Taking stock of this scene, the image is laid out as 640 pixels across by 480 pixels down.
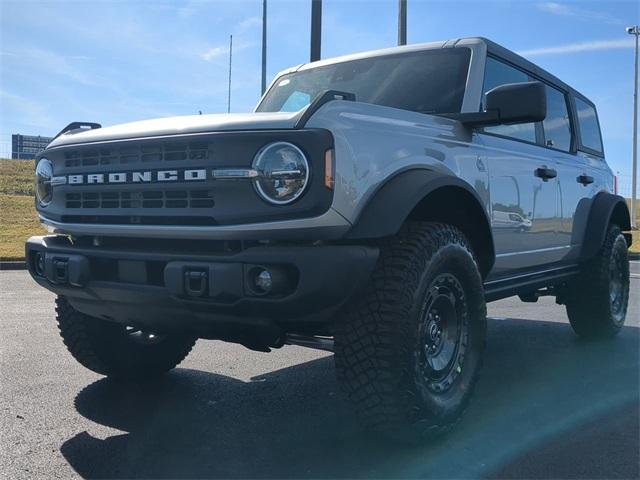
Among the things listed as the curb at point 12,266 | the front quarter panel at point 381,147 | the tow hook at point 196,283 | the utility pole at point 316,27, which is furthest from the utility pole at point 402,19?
the tow hook at point 196,283

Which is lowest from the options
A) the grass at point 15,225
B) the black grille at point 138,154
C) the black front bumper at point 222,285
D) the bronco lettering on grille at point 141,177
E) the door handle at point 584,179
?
the grass at point 15,225

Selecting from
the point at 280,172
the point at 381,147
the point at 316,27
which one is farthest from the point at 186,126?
the point at 316,27

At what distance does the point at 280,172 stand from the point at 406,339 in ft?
2.97

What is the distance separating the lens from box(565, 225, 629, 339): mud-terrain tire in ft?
18.2

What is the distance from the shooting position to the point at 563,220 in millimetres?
4984

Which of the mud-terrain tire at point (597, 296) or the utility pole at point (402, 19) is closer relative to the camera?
the mud-terrain tire at point (597, 296)

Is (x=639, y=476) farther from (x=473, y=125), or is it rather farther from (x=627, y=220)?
(x=627, y=220)

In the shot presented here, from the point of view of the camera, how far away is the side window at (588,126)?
588 centimetres

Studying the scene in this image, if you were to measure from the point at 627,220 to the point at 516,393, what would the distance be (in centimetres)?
272

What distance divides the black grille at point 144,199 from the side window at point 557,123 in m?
3.11

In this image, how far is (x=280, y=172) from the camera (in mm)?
2707

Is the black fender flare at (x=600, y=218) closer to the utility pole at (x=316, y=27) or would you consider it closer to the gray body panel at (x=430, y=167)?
the gray body panel at (x=430, y=167)

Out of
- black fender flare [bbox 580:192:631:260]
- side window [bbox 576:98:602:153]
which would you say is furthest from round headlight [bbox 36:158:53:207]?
side window [bbox 576:98:602:153]

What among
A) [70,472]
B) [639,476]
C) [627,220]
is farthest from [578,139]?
[70,472]
